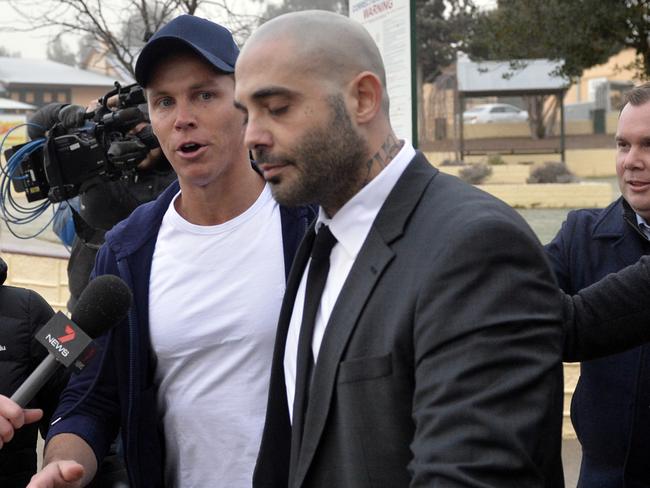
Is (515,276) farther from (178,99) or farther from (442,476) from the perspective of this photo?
(178,99)

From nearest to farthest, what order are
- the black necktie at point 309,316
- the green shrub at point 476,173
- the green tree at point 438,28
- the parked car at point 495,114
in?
1. the black necktie at point 309,316
2. the green shrub at point 476,173
3. the green tree at point 438,28
4. the parked car at point 495,114

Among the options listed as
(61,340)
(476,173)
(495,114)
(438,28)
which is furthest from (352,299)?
(495,114)

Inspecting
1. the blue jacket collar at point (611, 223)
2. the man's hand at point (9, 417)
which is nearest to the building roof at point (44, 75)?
the blue jacket collar at point (611, 223)

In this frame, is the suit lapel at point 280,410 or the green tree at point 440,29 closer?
the suit lapel at point 280,410

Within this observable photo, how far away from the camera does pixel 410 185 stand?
1813mm

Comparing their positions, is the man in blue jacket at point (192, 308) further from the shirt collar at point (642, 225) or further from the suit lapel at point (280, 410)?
the shirt collar at point (642, 225)

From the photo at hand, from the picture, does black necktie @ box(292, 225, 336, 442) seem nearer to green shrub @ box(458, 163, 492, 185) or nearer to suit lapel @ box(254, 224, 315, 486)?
suit lapel @ box(254, 224, 315, 486)

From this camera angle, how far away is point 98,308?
2213 millimetres

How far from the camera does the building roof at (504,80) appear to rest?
33.8 meters

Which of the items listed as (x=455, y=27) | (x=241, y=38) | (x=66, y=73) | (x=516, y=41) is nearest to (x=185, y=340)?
(x=241, y=38)

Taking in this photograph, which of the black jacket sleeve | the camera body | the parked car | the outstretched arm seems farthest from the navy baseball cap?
the parked car

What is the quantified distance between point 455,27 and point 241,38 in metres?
32.7

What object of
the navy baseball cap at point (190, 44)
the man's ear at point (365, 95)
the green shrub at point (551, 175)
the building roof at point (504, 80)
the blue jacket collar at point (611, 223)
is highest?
the navy baseball cap at point (190, 44)

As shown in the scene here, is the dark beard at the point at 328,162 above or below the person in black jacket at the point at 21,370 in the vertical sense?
above
